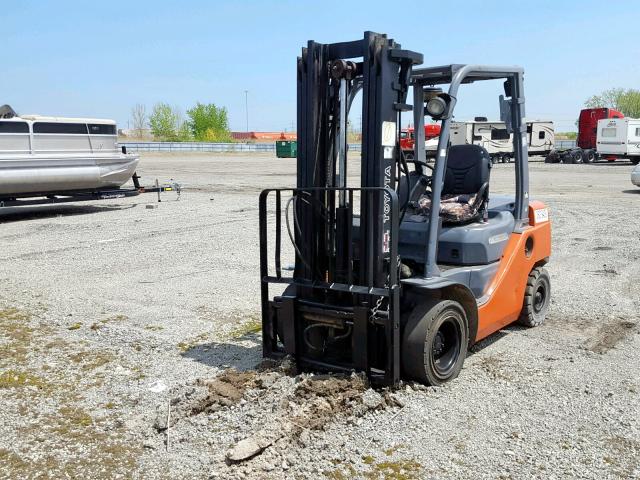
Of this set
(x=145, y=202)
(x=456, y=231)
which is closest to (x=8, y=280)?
(x=456, y=231)

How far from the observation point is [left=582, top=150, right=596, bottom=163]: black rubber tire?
A: 130 feet

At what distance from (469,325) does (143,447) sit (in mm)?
2651

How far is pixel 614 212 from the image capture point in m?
16.0

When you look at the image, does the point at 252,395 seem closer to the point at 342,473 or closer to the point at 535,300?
the point at 342,473

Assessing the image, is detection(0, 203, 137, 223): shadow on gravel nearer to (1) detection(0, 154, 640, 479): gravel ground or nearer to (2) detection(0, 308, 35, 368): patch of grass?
(1) detection(0, 154, 640, 479): gravel ground

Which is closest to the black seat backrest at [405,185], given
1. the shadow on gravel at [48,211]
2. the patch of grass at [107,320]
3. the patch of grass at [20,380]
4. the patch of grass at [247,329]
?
the patch of grass at [247,329]

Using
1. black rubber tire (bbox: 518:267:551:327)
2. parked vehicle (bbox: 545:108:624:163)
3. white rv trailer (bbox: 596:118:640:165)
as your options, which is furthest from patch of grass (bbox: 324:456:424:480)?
parked vehicle (bbox: 545:108:624:163)

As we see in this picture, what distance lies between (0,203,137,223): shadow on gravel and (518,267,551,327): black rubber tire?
12724 millimetres

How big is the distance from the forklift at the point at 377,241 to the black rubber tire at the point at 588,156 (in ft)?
121

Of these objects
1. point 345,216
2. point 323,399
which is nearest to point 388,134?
point 345,216

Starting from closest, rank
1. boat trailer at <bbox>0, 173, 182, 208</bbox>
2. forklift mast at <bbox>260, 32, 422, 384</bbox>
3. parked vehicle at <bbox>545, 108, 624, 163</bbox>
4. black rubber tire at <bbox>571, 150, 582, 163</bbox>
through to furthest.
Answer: forklift mast at <bbox>260, 32, 422, 384</bbox> → boat trailer at <bbox>0, 173, 182, 208</bbox> → black rubber tire at <bbox>571, 150, 582, 163</bbox> → parked vehicle at <bbox>545, 108, 624, 163</bbox>

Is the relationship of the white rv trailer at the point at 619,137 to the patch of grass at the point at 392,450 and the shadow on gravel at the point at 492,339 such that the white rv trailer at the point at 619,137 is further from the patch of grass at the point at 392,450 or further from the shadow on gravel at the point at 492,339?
the patch of grass at the point at 392,450

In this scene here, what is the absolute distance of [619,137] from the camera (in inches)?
1452

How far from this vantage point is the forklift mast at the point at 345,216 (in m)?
4.63
